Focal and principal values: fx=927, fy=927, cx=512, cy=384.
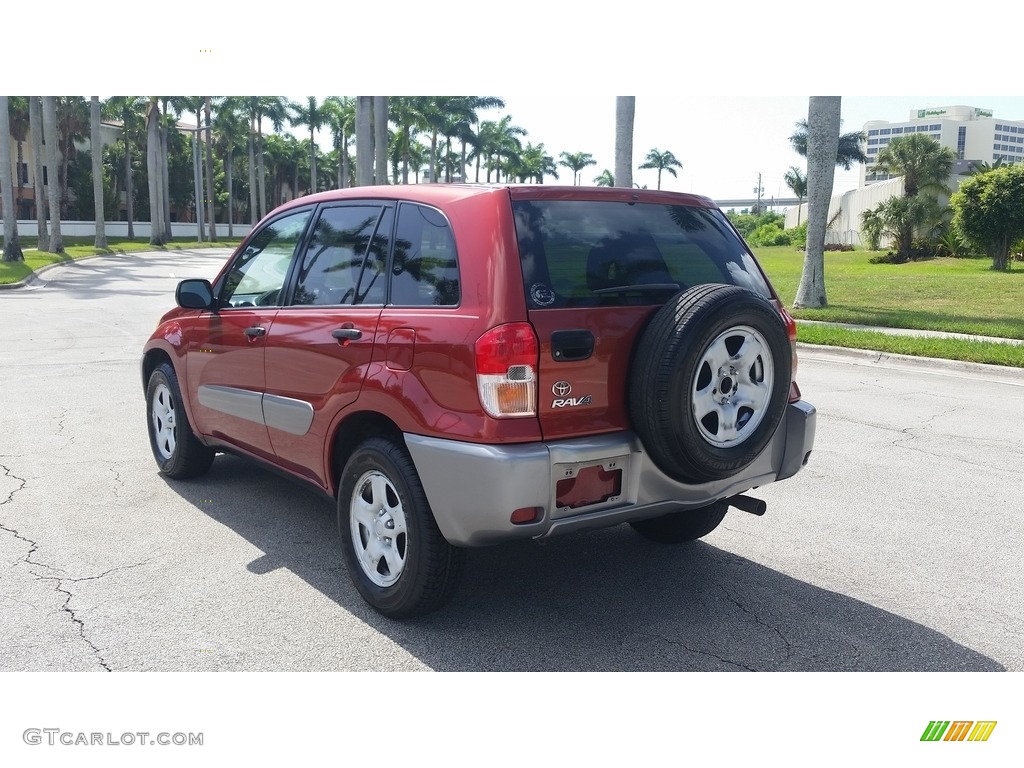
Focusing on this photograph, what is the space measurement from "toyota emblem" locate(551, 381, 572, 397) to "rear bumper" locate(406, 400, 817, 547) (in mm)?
195

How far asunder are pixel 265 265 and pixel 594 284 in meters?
2.25

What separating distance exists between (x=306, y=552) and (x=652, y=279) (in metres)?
2.35

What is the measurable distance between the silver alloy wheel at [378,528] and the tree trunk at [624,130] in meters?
17.5

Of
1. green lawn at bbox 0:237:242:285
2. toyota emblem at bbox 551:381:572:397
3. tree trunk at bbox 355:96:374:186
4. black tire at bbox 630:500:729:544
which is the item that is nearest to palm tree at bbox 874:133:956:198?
tree trunk at bbox 355:96:374:186

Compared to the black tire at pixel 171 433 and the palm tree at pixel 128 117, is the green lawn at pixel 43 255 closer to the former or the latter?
the palm tree at pixel 128 117

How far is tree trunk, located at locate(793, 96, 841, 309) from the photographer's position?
62.3 ft

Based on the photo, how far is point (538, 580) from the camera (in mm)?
4543

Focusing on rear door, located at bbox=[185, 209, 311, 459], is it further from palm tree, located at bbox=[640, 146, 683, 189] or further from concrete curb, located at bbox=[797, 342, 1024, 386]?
palm tree, located at bbox=[640, 146, 683, 189]

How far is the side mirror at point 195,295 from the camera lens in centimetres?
535

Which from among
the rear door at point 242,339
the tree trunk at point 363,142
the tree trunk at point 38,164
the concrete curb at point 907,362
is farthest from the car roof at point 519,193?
the tree trunk at point 38,164

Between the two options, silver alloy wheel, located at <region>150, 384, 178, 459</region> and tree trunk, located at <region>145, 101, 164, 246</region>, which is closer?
silver alloy wheel, located at <region>150, 384, 178, 459</region>

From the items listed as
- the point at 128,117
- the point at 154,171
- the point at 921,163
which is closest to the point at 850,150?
the point at 921,163

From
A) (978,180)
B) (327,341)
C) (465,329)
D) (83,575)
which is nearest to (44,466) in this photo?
(83,575)
